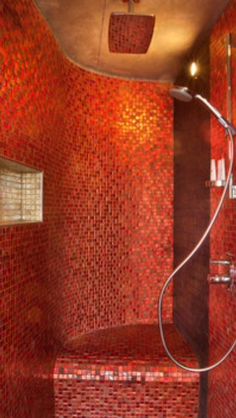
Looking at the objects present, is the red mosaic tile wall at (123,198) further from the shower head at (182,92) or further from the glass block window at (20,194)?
the shower head at (182,92)

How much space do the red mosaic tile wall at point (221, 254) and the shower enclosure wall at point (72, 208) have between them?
17.1 inches

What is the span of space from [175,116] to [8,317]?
217cm

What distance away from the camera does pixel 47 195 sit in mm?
2365

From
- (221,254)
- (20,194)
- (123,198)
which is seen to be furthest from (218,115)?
(123,198)

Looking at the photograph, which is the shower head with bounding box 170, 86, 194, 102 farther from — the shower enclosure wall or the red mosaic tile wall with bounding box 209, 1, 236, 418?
the shower enclosure wall

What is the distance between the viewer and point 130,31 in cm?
217

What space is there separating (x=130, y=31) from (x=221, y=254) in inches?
50.8

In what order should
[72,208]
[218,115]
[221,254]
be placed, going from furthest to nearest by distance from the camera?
[72,208] < [221,254] < [218,115]

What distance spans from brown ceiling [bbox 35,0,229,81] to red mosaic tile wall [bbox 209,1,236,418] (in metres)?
0.16

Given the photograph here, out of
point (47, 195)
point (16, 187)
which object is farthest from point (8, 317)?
point (47, 195)

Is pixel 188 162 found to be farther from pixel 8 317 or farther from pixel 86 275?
pixel 8 317

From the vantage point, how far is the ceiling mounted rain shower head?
2.04 m

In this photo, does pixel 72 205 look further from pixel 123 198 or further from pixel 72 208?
pixel 123 198

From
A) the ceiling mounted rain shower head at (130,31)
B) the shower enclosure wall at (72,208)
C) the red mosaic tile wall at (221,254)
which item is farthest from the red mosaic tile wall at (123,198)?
the red mosaic tile wall at (221,254)
